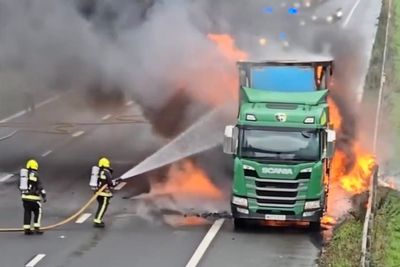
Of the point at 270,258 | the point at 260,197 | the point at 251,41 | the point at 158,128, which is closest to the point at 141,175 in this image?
the point at 158,128

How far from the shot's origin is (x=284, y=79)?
23.3m

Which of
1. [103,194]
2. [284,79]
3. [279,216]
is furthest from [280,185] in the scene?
[103,194]

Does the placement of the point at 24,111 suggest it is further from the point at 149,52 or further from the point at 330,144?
the point at 330,144

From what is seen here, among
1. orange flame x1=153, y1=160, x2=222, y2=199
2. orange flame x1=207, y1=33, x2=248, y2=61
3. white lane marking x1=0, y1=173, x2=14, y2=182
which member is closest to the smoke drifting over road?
orange flame x1=207, y1=33, x2=248, y2=61

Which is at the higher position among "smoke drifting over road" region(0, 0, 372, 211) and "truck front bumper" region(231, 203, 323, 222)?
"smoke drifting over road" region(0, 0, 372, 211)

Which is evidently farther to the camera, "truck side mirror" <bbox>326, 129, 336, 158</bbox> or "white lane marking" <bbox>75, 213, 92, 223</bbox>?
"white lane marking" <bbox>75, 213, 92, 223</bbox>

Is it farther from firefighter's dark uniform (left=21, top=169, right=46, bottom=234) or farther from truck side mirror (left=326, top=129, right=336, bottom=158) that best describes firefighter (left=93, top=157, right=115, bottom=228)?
truck side mirror (left=326, top=129, right=336, bottom=158)

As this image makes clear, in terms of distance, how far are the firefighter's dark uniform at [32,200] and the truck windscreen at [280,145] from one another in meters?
4.43

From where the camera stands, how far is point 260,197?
21.0 metres

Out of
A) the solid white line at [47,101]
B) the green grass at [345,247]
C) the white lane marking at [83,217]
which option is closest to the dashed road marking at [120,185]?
the white lane marking at [83,217]

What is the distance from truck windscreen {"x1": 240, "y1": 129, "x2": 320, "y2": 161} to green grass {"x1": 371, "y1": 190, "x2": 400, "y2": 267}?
2.00 meters

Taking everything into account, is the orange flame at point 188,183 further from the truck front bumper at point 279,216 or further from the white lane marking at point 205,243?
the truck front bumper at point 279,216

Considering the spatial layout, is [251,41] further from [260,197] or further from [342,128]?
[260,197]

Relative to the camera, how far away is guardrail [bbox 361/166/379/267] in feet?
55.1
